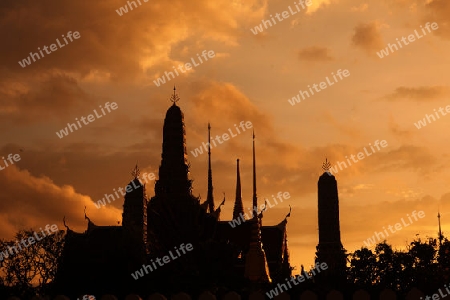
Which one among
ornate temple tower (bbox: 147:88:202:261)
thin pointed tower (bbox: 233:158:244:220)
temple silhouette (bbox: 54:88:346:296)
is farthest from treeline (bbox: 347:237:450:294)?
thin pointed tower (bbox: 233:158:244:220)

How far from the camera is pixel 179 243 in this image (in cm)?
5550

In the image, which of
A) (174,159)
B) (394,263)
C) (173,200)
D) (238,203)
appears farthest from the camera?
(238,203)

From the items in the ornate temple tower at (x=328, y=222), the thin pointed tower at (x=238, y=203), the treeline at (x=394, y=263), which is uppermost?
the thin pointed tower at (x=238, y=203)

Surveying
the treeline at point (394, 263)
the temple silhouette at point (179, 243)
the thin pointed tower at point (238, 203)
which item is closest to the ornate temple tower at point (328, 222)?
the temple silhouette at point (179, 243)

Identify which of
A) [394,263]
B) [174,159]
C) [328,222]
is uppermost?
[174,159]

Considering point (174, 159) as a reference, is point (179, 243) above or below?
below

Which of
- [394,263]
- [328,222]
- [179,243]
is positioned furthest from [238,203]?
[394,263]

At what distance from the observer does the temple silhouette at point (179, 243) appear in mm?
39000

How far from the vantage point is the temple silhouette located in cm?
3900

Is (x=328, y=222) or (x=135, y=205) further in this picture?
(x=328, y=222)

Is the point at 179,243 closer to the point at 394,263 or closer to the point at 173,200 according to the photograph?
the point at 173,200

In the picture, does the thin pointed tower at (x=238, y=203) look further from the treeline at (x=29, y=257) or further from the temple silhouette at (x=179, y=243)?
the treeline at (x=29, y=257)

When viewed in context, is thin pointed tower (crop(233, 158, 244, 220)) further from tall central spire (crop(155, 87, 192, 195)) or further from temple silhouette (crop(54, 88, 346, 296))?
tall central spire (crop(155, 87, 192, 195))

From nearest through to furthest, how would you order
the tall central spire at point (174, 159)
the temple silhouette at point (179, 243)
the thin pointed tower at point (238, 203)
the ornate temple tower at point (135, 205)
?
the temple silhouette at point (179, 243), the ornate temple tower at point (135, 205), the tall central spire at point (174, 159), the thin pointed tower at point (238, 203)
